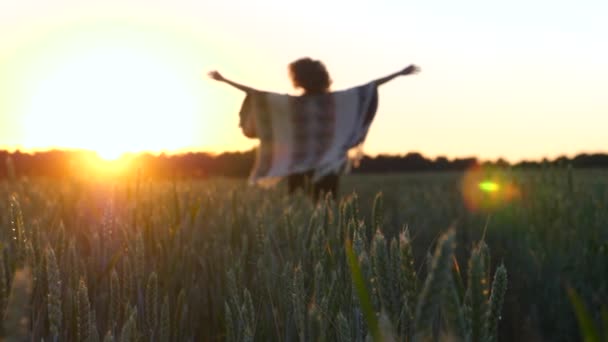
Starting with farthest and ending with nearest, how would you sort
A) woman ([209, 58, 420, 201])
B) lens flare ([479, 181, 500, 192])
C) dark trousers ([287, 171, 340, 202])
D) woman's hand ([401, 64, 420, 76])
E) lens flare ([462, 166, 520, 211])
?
dark trousers ([287, 171, 340, 202]), woman ([209, 58, 420, 201]), woman's hand ([401, 64, 420, 76]), lens flare ([479, 181, 500, 192]), lens flare ([462, 166, 520, 211])

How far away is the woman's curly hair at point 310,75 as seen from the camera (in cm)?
667

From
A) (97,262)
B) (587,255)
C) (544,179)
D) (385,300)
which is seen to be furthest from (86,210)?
(544,179)

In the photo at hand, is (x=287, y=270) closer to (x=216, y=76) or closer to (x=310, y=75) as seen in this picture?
(x=216, y=76)

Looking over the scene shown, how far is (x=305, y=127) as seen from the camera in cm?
660

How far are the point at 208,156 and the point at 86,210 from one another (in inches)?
982

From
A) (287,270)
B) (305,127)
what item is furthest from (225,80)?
(287,270)

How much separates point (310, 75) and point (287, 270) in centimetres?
555

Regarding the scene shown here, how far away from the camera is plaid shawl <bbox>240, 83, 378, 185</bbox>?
6.39 metres

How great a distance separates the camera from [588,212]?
270 centimetres

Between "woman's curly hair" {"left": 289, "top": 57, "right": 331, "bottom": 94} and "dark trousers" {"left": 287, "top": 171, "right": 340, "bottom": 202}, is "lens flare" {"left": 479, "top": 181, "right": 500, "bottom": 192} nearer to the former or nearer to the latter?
"dark trousers" {"left": 287, "top": 171, "right": 340, "bottom": 202}

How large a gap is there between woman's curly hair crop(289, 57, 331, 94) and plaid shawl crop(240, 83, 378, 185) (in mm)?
145

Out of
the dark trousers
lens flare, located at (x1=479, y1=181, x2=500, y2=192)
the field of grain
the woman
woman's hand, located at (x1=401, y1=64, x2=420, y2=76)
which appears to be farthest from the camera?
the dark trousers

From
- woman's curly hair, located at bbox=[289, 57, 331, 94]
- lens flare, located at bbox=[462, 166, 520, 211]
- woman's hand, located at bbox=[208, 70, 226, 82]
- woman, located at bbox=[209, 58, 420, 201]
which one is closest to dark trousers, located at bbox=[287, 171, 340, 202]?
woman, located at bbox=[209, 58, 420, 201]

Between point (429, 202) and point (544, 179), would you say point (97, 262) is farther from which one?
point (429, 202)
